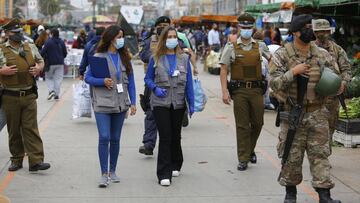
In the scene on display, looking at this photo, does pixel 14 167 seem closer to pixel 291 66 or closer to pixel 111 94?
pixel 111 94

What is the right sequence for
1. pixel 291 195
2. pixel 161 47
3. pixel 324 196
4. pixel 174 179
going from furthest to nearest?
1. pixel 174 179
2. pixel 161 47
3. pixel 291 195
4. pixel 324 196

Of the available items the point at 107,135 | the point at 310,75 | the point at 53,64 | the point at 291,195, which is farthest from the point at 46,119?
the point at 310,75

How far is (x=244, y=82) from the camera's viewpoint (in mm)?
7719

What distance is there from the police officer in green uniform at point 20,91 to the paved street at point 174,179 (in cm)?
33

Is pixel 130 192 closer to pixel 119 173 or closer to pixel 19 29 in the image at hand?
pixel 119 173

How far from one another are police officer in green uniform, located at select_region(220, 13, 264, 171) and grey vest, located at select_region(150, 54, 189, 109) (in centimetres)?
66

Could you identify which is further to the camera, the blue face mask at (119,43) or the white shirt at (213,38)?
the white shirt at (213,38)

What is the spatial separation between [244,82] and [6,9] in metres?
32.9

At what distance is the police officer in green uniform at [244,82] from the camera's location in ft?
25.3

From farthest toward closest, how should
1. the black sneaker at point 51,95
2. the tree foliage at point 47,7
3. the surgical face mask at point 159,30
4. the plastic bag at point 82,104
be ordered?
the tree foliage at point 47,7 → the black sneaker at point 51,95 → the plastic bag at point 82,104 → the surgical face mask at point 159,30

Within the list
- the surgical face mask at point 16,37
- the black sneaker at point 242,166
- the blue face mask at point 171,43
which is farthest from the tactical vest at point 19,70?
the black sneaker at point 242,166

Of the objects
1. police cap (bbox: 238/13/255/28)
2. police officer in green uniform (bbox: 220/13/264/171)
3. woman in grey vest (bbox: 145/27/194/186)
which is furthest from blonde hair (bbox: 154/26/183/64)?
police cap (bbox: 238/13/255/28)

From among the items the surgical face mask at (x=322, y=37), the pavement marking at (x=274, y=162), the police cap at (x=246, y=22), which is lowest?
the pavement marking at (x=274, y=162)

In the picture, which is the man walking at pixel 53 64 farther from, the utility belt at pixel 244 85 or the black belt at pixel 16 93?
the utility belt at pixel 244 85
